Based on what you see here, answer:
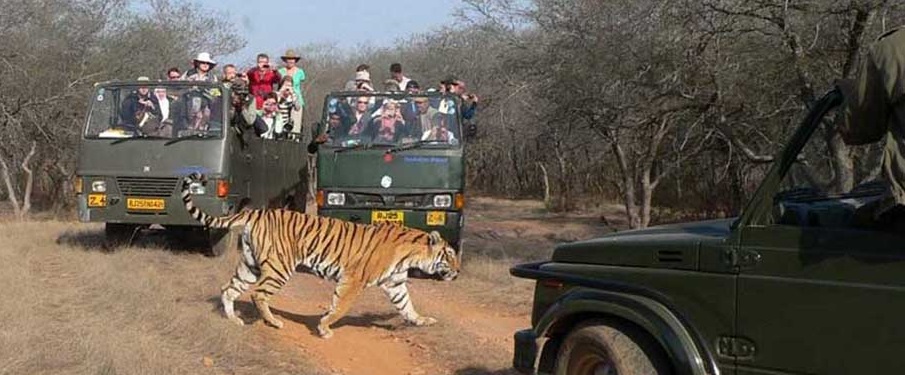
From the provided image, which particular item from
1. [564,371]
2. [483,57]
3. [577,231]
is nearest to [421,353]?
[564,371]

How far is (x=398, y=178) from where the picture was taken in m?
12.3

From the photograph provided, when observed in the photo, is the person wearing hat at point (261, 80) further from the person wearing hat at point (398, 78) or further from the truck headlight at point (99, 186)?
the truck headlight at point (99, 186)

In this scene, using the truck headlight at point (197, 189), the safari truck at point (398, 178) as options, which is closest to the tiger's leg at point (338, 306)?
the safari truck at point (398, 178)

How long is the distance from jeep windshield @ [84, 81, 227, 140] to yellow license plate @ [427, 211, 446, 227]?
2741mm

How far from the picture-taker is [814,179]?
5164mm

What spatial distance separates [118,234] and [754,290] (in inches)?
419

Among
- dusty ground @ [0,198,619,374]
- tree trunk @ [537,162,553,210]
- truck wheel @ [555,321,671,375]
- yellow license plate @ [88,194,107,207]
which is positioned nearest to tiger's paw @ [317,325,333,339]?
dusty ground @ [0,198,619,374]

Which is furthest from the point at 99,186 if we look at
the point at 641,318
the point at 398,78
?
the point at 641,318

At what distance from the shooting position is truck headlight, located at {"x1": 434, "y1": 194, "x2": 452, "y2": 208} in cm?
1229

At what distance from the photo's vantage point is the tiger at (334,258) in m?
8.92

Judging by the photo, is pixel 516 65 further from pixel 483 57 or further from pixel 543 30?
pixel 483 57

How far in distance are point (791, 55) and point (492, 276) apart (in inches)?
161

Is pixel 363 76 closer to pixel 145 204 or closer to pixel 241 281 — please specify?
pixel 145 204

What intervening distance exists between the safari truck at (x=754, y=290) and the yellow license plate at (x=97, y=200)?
823cm
